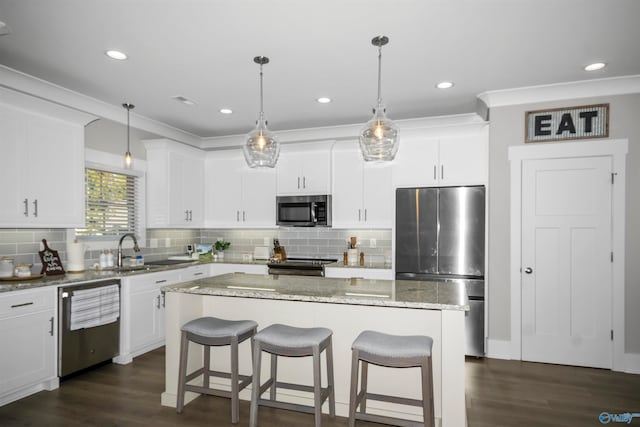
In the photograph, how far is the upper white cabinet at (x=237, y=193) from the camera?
5.51 metres

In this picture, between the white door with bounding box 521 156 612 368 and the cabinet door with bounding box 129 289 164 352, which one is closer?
the white door with bounding box 521 156 612 368

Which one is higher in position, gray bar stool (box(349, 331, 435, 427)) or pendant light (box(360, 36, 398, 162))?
pendant light (box(360, 36, 398, 162))

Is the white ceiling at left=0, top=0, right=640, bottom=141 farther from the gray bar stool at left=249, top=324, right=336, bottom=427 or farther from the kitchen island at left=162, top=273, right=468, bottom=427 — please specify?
the gray bar stool at left=249, top=324, right=336, bottom=427

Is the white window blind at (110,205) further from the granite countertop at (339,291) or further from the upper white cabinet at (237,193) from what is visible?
the granite countertop at (339,291)

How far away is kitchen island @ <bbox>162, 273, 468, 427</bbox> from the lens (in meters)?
2.35

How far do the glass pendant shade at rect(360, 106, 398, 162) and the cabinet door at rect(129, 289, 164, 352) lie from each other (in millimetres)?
2839

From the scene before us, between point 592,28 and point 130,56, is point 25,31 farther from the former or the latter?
point 592,28

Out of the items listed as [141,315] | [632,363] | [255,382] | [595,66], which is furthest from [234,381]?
[595,66]

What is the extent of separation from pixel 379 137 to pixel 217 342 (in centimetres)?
179

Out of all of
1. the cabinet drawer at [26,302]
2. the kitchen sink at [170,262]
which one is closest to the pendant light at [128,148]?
the kitchen sink at [170,262]

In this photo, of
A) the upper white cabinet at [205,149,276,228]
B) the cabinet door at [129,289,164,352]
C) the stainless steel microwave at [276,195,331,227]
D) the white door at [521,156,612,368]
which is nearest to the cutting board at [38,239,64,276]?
the cabinet door at [129,289,164,352]

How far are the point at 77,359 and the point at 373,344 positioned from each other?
2.73 metres

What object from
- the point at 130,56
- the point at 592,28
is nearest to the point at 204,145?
the point at 130,56

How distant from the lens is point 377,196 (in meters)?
4.91
